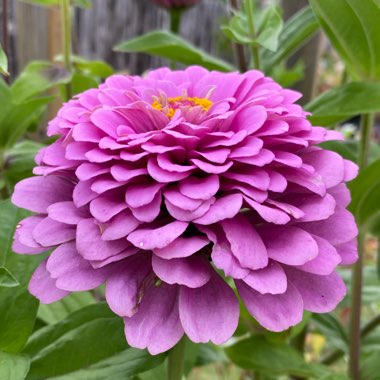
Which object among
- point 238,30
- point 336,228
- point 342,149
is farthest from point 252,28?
point 336,228

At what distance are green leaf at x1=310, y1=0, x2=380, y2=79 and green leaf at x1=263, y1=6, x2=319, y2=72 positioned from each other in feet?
0.15

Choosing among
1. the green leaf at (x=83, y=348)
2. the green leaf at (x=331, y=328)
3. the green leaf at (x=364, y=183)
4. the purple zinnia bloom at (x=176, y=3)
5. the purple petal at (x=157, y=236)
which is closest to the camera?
the purple petal at (x=157, y=236)

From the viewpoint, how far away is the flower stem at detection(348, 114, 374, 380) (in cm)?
53

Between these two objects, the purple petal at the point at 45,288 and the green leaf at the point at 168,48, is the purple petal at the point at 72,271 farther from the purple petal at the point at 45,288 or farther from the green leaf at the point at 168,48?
the green leaf at the point at 168,48

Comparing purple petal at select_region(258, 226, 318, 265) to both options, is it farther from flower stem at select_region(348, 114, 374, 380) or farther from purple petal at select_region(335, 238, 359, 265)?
flower stem at select_region(348, 114, 374, 380)

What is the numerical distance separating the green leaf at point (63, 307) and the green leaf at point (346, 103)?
0.77ft

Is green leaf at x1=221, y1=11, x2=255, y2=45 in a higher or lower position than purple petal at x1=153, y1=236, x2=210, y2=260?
higher

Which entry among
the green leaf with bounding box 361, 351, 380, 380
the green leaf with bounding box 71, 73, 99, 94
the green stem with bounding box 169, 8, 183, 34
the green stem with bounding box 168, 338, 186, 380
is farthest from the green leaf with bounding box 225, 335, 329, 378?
the green stem with bounding box 169, 8, 183, 34

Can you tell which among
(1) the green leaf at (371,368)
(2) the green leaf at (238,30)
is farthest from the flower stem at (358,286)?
(2) the green leaf at (238,30)

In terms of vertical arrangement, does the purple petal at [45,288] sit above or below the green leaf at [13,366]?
above

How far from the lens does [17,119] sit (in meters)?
0.53

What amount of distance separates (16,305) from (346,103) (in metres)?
0.29

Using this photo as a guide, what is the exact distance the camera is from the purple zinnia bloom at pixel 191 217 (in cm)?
29

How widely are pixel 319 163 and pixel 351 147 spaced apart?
26cm
